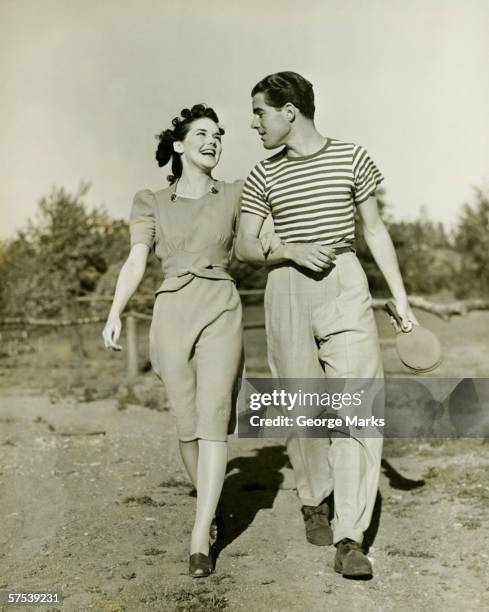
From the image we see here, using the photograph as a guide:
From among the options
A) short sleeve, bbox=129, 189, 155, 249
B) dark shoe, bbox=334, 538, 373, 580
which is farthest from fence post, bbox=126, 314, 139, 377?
dark shoe, bbox=334, 538, 373, 580

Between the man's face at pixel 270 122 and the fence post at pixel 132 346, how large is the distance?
6.16 m

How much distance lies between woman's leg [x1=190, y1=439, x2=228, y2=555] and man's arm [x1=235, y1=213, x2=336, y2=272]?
2.57 feet

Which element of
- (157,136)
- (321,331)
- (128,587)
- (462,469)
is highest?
(157,136)

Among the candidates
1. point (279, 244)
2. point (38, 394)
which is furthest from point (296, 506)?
point (38, 394)

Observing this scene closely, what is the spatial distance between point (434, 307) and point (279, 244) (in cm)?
318

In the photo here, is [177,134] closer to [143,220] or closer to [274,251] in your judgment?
[143,220]

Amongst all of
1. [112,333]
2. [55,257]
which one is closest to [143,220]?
[112,333]

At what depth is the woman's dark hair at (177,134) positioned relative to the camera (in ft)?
11.6

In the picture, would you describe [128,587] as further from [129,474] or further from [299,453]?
[129,474]

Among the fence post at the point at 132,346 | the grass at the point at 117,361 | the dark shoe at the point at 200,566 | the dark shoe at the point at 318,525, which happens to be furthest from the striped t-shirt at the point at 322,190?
the fence post at the point at 132,346

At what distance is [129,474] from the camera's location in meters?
4.86

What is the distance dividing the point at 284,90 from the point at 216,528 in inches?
75.1

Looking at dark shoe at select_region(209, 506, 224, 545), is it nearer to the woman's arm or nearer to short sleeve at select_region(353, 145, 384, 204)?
the woman's arm

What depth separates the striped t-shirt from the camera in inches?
131
